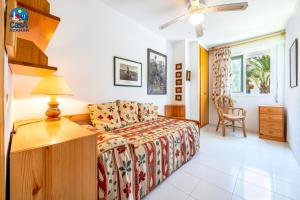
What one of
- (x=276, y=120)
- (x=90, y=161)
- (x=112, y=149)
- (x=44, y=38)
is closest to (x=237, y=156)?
(x=276, y=120)

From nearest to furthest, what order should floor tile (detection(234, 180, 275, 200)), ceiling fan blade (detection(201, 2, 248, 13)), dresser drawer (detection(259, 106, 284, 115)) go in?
floor tile (detection(234, 180, 275, 200))
ceiling fan blade (detection(201, 2, 248, 13))
dresser drawer (detection(259, 106, 284, 115))

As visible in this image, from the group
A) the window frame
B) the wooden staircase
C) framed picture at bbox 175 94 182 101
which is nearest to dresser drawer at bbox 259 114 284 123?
the window frame

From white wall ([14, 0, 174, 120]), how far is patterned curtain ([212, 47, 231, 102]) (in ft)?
8.48

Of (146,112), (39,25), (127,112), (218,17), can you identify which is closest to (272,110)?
(218,17)

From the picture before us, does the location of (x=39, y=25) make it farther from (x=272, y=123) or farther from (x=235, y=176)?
(x=272, y=123)

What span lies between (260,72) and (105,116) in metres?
4.06

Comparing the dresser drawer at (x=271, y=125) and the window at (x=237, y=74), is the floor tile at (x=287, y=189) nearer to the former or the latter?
the dresser drawer at (x=271, y=125)

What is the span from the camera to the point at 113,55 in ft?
7.52

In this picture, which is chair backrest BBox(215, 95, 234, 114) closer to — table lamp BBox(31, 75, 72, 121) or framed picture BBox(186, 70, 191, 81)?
framed picture BBox(186, 70, 191, 81)

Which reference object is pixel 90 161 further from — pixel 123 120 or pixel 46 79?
pixel 123 120

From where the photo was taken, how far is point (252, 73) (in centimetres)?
370

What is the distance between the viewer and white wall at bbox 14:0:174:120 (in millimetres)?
1564

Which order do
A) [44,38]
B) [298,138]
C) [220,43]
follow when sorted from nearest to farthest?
1. [44,38]
2. [298,138]
3. [220,43]

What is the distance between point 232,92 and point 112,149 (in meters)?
4.02
